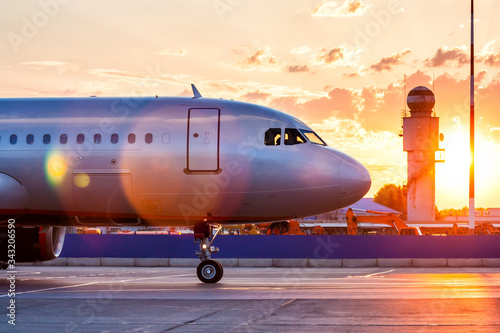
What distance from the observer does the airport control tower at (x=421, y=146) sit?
11219cm

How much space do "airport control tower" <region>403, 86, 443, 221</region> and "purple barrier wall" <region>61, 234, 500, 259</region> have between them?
74.4 metres

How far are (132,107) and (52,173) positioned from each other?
2890 millimetres

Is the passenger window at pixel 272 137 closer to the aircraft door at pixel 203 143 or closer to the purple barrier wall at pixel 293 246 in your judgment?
the aircraft door at pixel 203 143

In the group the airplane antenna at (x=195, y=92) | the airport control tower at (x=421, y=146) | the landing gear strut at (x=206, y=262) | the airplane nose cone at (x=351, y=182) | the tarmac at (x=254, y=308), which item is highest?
the airport control tower at (x=421, y=146)

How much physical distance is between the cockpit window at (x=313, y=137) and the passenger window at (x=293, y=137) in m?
0.20

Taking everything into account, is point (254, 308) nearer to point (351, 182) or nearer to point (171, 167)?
point (351, 182)

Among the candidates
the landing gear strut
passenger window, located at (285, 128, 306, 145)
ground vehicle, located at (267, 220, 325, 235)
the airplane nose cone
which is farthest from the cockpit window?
ground vehicle, located at (267, 220, 325, 235)

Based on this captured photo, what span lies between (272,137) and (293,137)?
22.8 inches

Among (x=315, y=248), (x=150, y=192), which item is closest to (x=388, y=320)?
(x=150, y=192)

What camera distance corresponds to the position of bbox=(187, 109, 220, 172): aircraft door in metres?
21.4

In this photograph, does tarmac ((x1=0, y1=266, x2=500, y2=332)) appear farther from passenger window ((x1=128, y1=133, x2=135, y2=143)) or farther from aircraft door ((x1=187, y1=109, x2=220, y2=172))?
passenger window ((x1=128, y1=133, x2=135, y2=143))

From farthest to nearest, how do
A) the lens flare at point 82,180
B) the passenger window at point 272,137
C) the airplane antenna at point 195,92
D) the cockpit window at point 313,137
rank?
the airplane antenna at point 195,92
the cockpit window at point 313,137
the lens flare at point 82,180
the passenger window at point 272,137

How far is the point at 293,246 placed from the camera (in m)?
38.4

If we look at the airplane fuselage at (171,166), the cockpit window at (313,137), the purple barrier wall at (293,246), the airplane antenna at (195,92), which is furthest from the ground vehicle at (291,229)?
the airplane fuselage at (171,166)
